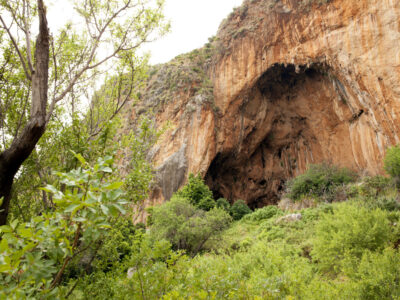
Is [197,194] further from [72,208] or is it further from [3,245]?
[3,245]

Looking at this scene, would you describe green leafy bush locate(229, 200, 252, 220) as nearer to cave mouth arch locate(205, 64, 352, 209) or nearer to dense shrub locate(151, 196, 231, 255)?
cave mouth arch locate(205, 64, 352, 209)

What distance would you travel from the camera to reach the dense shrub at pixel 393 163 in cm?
1244

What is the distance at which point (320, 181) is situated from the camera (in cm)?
1692

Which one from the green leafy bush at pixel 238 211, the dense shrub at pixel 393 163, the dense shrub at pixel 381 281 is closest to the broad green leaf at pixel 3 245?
the dense shrub at pixel 381 281

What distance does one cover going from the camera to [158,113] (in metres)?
23.1

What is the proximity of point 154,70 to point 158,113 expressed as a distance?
7.97 metres

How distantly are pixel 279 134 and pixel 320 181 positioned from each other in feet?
24.4

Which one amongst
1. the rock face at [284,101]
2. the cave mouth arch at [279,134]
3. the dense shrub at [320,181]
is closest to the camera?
the rock face at [284,101]

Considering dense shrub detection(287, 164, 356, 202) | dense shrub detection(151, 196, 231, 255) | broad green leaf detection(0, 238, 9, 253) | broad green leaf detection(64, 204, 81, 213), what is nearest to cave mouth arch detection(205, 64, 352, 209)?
dense shrub detection(287, 164, 356, 202)

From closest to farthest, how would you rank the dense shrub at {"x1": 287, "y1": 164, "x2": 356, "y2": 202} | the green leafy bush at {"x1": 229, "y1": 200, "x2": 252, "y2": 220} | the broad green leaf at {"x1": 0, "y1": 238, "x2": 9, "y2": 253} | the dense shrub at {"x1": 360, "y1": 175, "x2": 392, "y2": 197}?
the broad green leaf at {"x1": 0, "y1": 238, "x2": 9, "y2": 253} < the dense shrub at {"x1": 360, "y1": 175, "x2": 392, "y2": 197} < the dense shrub at {"x1": 287, "y1": 164, "x2": 356, "y2": 202} < the green leafy bush at {"x1": 229, "y1": 200, "x2": 252, "y2": 220}

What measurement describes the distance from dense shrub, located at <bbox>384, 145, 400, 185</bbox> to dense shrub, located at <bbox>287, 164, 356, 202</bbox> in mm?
3016

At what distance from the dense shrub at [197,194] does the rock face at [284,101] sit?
47.6 inches

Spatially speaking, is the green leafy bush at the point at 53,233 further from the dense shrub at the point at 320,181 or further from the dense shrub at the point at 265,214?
the dense shrub at the point at 320,181

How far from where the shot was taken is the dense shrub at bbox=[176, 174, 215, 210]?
1758 cm
